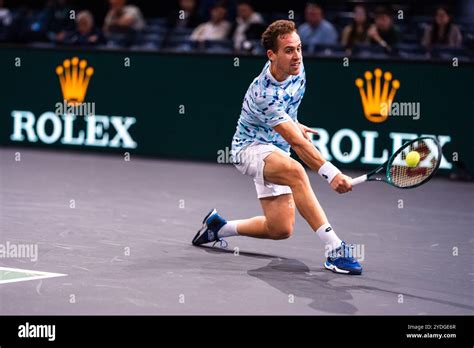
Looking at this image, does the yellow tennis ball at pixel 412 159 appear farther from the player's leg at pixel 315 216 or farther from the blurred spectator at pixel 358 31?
the blurred spectator at pixel 358 31

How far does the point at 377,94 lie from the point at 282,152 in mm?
5198

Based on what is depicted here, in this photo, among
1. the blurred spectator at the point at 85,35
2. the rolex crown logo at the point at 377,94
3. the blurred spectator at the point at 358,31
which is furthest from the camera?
the blurred spectator at the point at 85,35

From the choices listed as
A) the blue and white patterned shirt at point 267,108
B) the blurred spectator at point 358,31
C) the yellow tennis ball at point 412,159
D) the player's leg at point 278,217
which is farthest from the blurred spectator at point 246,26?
the yellow tennis ball at point 412,159

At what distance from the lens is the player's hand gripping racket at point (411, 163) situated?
20.9 feet

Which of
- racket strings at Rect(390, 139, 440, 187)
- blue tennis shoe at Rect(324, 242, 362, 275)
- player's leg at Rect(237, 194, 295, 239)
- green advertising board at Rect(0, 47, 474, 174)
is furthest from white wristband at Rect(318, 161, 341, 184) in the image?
green advertising board at Rect(0, 47, 474, 174)

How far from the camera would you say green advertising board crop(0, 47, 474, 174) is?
38.7ft

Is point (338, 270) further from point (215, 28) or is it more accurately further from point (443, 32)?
point (215, 28)

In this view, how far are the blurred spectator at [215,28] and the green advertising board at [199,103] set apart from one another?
86cm

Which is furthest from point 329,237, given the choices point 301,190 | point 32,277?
point 32,277

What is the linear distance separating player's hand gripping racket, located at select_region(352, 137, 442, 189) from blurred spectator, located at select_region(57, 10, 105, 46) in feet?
27.4

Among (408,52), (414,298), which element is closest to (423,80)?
(408,52)

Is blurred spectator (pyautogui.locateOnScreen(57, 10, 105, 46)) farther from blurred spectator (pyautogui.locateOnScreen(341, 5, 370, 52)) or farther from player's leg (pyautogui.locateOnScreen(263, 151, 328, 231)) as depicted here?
player's leg (pyautogui.locateOnScreen(263, 151, 328, 231))

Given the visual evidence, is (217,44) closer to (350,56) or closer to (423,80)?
(350,56)

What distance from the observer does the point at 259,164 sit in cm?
704
